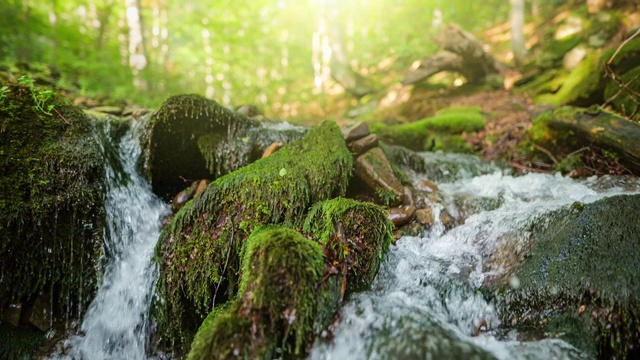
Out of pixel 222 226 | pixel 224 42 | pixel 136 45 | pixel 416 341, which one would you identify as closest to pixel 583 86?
pixel 416 341

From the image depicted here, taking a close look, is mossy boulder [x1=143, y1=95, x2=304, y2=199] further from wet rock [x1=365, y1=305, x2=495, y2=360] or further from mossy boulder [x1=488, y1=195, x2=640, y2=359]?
mossy boulder [x1=488, y1=195, x2=640, y2=359]

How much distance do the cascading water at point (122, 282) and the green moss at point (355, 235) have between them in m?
1.81

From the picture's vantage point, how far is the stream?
6.25 feet

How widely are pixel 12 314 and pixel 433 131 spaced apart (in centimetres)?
707

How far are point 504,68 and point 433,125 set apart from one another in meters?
5.20

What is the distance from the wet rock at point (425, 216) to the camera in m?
3.67

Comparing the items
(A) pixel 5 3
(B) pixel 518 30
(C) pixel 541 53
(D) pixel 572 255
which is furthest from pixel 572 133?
(A) pixel 5 3

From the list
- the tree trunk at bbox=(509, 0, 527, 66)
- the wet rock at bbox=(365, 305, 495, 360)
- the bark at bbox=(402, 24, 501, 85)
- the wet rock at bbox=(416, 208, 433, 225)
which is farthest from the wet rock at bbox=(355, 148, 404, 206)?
the tree trunk at bbox=(509, 0, 527, 66)

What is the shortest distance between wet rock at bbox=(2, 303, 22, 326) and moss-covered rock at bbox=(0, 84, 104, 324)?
5 cm

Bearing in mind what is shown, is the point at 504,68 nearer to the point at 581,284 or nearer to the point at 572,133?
the point at 572,133

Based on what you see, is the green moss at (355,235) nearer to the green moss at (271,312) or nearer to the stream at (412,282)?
the stream at (412,282)

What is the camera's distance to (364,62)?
Result: 18.5 meters

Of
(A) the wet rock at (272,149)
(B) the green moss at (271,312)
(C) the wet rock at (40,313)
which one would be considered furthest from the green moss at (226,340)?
(A) the wet rock at (272,149)

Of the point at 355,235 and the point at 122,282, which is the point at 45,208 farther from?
the point at 355,235
